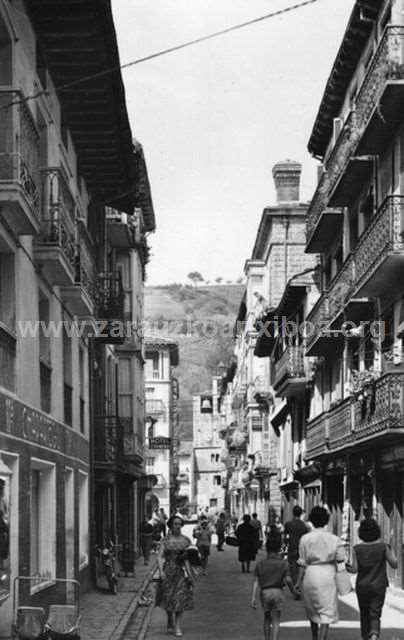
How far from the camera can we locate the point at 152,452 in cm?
8094

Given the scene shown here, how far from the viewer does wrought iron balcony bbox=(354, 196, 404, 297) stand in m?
21.0

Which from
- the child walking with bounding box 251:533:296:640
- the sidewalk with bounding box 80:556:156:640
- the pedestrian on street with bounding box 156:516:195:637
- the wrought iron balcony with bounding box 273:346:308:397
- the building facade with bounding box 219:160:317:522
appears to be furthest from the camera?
the building facade with bounding box 219:160:317:522

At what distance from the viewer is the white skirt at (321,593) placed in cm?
1181

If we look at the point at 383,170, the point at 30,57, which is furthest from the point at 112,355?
the point at 30,57

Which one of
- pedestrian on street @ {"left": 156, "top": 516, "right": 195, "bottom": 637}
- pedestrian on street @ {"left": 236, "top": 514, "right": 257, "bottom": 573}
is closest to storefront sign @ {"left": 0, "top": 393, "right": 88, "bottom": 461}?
pedestrian on street @ {"left": 156, "top": 516, "right": 195, "bottom": 637}

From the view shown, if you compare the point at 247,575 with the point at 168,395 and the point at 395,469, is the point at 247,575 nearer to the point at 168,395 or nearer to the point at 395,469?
the point at 395,469

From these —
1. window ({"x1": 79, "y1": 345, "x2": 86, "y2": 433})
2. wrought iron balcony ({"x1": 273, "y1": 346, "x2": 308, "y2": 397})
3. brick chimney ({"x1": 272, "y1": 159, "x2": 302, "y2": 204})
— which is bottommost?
window ({"x1": 79, "y1": 345, "x2": 86, "y2": 433})

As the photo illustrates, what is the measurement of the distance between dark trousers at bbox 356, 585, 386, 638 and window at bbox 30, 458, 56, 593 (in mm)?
5427

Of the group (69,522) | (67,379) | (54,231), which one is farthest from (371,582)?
(67,379)

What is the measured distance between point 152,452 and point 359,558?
227 ft

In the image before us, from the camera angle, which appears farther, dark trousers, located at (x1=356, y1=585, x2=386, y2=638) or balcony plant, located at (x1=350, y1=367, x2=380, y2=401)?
balcony plant, located at (x1=350, y1=367, x2=380, y2=401)

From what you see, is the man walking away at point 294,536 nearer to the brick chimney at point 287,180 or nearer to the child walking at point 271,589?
the child walking at point 271,589

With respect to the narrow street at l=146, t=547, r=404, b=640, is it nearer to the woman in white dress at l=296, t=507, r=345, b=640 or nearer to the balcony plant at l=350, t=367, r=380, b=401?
the woman in white dress at l=296, t=507, r=345, b=640

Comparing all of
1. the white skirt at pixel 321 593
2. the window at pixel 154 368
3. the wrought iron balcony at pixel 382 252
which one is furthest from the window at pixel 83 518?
the window at pixel 154 368
